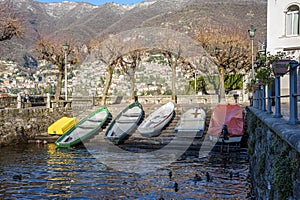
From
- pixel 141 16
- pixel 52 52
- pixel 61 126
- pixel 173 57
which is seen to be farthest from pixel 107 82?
pixel 141 16

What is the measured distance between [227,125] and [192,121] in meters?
2.95

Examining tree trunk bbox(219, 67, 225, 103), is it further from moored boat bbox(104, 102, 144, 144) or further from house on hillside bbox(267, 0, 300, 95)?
moored boat bbox(104, 102, 144, 144)

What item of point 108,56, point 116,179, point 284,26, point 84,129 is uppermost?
point 284,26

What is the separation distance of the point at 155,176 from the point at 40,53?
1881 centimetres

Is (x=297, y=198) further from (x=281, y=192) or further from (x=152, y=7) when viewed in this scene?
(x=152, y=7)

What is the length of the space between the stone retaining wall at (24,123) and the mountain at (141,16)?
23.4 meters

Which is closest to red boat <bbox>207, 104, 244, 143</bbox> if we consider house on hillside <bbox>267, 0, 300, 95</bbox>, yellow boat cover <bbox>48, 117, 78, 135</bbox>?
house on hillside <bbox>267, 0, 300, 95</bbox>

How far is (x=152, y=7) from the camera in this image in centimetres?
8281

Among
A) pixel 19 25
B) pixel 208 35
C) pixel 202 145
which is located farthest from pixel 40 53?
pixel 202 145

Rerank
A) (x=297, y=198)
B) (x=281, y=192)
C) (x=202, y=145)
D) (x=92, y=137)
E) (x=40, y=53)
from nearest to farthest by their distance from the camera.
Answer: (x=297, y=198) < (x=281, y=192) < (x=202, y=145) < (x=92, y=137) < (x=40, y=53)

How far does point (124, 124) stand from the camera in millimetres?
19172

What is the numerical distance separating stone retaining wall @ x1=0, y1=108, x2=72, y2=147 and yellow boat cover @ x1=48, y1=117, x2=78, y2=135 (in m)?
0.74

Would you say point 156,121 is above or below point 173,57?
below

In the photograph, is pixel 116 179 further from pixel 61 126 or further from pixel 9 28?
pixel 9 28
